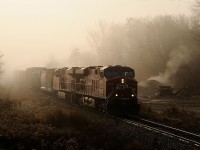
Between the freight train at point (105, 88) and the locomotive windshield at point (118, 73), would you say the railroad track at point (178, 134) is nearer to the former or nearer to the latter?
the freight train at point (105, 88)

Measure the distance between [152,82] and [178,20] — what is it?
1892cm

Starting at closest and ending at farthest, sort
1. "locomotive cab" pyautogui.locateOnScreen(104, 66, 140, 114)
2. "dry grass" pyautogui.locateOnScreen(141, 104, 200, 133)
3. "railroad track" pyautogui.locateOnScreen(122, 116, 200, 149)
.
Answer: "railroad track" pyautogui.locateOnScreen(122, 116, 200, 149) → "dry grass" pyautogui.locateOnScreen(141, 104, 200, 133) → "locomotive cab" pyautogui.locateOnScreen(104, 66, 140, 114)

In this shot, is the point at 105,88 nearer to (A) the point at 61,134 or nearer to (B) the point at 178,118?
(B) the point at 178,118

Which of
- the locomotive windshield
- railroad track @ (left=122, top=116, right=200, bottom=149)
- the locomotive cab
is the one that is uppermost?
the locomotive windshield

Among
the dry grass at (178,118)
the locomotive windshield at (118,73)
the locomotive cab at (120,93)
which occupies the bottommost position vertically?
the dry grass at (178,118)

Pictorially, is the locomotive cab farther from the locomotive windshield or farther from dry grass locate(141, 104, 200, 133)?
dry grass locate(141, 104, 200, 133)

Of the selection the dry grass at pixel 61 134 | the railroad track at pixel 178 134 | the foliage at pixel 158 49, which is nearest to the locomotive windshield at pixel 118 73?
the railroad track at pixel 178 134

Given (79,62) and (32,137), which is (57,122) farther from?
(79,62)

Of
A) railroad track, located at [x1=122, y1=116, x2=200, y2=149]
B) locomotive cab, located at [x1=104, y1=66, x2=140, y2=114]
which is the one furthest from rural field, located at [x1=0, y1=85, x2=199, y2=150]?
locomotive cab, located at [x1=104, y1=66, x2=140, y2=114]

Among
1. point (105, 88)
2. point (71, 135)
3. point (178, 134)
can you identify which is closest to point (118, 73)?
point (105, 88)

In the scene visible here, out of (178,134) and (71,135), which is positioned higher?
(71,135)

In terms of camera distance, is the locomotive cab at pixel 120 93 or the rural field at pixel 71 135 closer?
the rural field at pixel 71 135

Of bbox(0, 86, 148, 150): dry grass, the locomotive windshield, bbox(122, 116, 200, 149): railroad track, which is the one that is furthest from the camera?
the locomotive windshield

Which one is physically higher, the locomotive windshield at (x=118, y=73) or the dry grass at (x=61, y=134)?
the locomotive windshield at (x=118, y=73)
